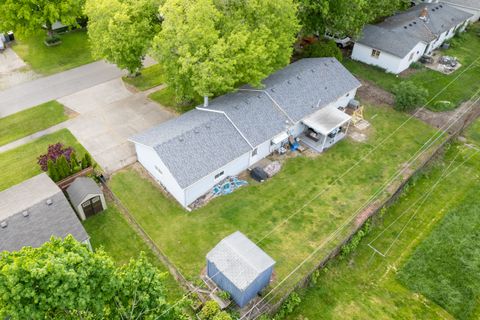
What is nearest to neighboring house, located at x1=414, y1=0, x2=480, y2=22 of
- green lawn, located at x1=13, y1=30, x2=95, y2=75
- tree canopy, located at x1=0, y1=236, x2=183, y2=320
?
green lawn, located at x1=13, y1=30, x2=95, y2=75

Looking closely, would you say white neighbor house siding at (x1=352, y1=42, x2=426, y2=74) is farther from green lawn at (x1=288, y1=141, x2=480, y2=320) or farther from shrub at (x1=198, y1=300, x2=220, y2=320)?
shrub at (x1=198, y1=300, x2=220, y2=320)

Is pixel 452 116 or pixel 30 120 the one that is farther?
pixel 452 116

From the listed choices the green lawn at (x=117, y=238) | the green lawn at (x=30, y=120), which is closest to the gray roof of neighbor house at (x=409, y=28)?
the green lawn at (x=117, y=238)

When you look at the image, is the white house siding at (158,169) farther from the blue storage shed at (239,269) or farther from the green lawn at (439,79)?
the green lawn at (439,79)

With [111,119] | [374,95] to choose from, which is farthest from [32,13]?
[374,95]

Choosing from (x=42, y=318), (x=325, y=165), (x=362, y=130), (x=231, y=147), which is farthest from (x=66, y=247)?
(x=362, y=130)

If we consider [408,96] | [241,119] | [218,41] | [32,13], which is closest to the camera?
[218,41]

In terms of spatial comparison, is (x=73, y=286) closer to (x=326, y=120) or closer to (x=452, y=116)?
(x=326, y=120)
